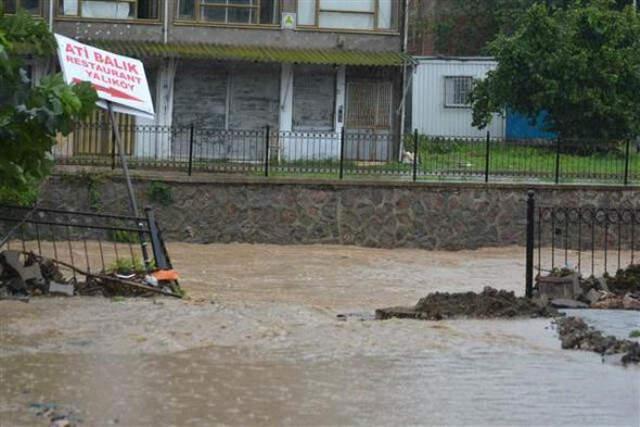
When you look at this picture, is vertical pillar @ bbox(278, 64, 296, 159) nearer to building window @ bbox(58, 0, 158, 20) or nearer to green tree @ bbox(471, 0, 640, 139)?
building window @ bbox(58, 0, 158, 20)

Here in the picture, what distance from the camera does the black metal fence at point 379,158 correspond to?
26.3 m

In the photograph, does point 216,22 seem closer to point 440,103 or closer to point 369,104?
point 369,104

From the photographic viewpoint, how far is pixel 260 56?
31.4 m

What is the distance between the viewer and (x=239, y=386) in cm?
923

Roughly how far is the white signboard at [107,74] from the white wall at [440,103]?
888 inches

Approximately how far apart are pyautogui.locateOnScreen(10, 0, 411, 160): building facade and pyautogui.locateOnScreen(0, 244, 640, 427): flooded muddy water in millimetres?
17443

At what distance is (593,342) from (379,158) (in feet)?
58.4

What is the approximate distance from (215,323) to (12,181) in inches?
106

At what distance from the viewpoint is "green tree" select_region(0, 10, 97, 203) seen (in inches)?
446

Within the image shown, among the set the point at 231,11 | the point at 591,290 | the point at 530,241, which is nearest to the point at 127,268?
the point at 530,241

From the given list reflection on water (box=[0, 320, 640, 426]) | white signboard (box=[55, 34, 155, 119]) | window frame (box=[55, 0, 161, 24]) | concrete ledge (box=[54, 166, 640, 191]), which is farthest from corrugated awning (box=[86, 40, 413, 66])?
reflection on water (box=[0, 320, 640, 426])

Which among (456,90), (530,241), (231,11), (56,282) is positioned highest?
(231,11)

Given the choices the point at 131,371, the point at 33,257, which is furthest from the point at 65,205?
the point at 131,371

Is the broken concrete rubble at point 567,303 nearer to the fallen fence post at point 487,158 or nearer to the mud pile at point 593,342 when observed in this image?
the mud pile at point 593,342
